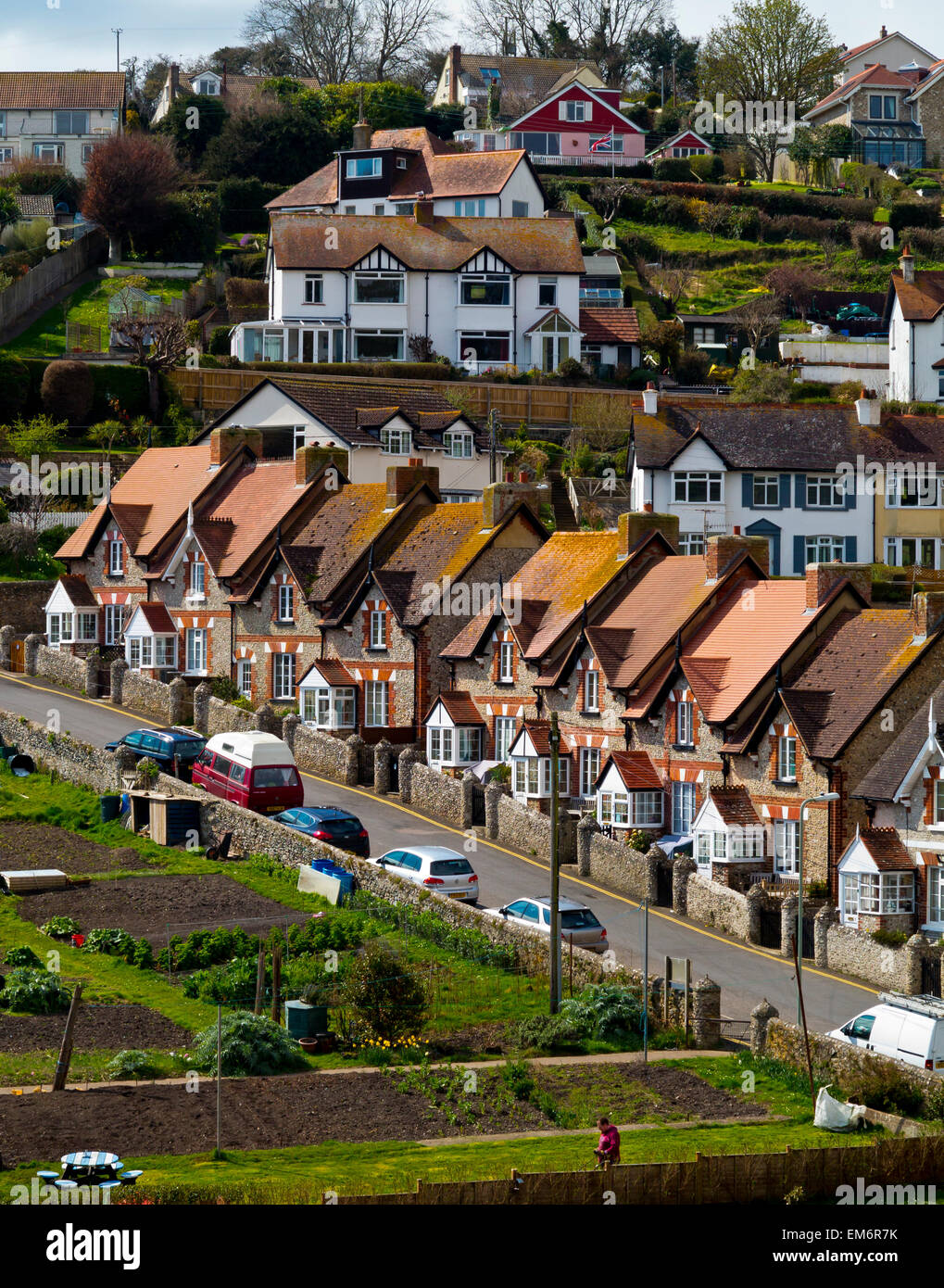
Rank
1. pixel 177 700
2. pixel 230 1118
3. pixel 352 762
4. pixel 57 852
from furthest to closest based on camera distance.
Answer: pixel 177 700, pixel 352 762, pixel 57 852, pixel 230 1118

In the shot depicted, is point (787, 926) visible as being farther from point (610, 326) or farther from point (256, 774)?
point (610, 326)

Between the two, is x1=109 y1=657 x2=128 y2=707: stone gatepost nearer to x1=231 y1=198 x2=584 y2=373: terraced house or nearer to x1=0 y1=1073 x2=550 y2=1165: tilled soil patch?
x1=0 y1=1073 x2=550 y2=1165: tilled soil patch

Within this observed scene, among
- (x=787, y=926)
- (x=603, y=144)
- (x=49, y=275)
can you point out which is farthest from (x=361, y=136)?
(x=787, y=926)

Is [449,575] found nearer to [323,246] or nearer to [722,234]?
[323,246]

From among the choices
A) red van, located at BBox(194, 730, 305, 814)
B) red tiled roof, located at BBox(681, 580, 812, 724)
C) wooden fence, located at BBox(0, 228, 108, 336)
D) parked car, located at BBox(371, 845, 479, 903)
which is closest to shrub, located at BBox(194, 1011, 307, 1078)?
parked car, located at BBox(371, 845, 479, 903)

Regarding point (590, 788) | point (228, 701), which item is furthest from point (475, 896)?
point (228, 701)

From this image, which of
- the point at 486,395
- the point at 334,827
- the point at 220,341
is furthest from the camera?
the point at 220,341
